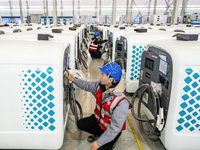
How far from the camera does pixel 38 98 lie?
2189 millimetres

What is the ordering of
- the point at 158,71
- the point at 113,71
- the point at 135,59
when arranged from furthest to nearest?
the point at 135,59 < the point at 158,71 < the point at 113,71

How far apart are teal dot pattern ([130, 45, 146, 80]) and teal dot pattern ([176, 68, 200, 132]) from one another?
226 centimetres

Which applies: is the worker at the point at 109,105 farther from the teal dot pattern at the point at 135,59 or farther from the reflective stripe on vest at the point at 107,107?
the teal dot pattern at the point at 135,59

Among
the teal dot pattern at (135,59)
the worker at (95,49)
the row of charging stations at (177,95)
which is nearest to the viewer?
the row of charging stations at (177,95)

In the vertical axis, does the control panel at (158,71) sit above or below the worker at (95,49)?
above

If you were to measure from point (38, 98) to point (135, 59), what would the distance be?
2883 mm

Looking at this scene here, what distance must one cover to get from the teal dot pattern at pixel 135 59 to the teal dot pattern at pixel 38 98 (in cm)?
277

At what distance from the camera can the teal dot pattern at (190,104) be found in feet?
7.48

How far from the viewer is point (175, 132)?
247cm

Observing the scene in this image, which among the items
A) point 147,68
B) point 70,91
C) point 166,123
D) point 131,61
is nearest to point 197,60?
point 166,123

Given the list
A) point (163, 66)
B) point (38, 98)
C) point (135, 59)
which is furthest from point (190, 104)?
point (135, 59)

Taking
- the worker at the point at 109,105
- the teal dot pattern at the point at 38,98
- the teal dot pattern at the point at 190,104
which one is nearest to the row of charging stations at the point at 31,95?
the teal dot pattern at the point at 38,98

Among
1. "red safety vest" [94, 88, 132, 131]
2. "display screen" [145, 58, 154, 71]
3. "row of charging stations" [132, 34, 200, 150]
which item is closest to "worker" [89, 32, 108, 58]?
"display screen" [145, 58, 154, 71]

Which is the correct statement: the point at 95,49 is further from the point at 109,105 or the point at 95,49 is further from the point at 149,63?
the point at 109,105
